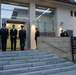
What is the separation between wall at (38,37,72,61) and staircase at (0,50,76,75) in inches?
42.8

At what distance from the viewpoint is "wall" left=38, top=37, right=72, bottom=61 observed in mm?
13913

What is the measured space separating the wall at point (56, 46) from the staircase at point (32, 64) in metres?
1.09

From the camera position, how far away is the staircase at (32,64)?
9.72 m

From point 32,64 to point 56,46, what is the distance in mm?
4372

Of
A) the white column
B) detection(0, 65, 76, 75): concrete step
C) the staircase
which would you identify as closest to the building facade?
the white column

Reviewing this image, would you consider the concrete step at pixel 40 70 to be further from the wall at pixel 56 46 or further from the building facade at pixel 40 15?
the building facade at pixel 40 15

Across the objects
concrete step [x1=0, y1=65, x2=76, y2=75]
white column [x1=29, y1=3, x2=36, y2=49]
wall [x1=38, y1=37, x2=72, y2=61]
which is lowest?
concrete step [x1=0, y1=65, x2=76, y2=75]

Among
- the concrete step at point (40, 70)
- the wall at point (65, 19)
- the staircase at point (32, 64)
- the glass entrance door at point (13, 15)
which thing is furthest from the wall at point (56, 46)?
the wall at point (65, 19)

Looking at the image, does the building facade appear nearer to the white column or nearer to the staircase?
the white column

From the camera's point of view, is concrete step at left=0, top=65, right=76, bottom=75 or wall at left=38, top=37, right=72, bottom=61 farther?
wall at left=38, top=37, right=72, bottom=61

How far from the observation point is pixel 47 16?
65.1 ft

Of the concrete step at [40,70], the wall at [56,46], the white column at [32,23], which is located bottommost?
the concrete step at [40,70]

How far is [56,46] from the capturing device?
14.7 m

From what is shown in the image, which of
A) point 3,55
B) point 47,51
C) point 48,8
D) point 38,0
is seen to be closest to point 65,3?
point 48,8
